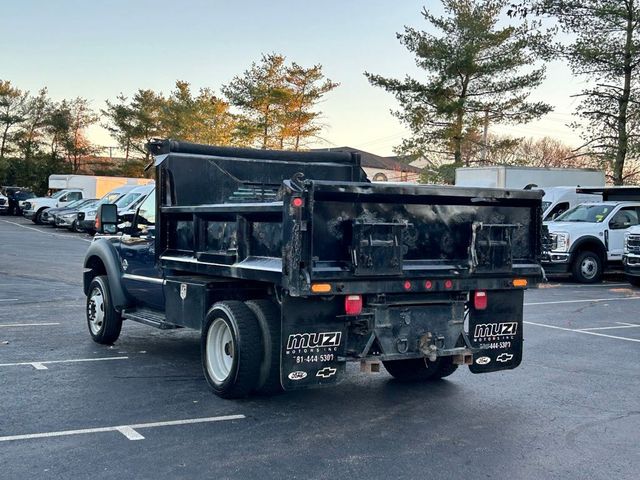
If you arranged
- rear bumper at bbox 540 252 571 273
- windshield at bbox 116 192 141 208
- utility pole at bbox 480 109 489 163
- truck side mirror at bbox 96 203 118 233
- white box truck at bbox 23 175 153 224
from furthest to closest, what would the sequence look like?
white box truck at bbox 23 175 153 224 → utility pole at bbox 480 109 489 163 → windshield at bbox 116 192 141 208 → rear bumper at bbox 540 252 571 273 → truck side mirror at bbox 96 203 118 233

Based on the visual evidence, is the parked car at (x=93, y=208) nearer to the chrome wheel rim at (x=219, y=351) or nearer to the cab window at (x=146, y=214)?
the cab window at (x=146, y=214)

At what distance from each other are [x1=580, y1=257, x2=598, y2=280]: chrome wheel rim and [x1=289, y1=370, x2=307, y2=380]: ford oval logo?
597 inches

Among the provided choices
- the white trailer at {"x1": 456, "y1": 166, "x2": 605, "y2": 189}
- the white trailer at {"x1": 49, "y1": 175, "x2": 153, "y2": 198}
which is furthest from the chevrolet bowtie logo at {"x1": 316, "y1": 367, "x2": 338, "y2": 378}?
the white trailer at {"x1": 49, "y1": 175, "x2": 153, "y2": 198}

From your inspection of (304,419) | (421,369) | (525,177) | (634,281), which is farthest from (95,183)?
(304,419)

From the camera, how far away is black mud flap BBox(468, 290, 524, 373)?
7.23 meters

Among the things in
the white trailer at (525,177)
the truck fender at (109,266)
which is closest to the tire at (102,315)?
the truck fender at (109,266)

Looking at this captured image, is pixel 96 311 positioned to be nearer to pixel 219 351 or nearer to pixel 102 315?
pixel 102 315

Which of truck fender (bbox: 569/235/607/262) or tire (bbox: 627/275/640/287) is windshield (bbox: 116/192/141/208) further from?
tire (bbox: 627/275/640/287)

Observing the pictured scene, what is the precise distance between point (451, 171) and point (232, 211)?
110ft

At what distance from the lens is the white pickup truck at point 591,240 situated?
20.0 metres

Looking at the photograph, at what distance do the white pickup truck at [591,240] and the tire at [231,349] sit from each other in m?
13.9

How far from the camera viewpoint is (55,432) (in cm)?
605

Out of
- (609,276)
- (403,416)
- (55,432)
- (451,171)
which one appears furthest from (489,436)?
(451,171)

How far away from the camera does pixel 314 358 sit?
6.43 m
